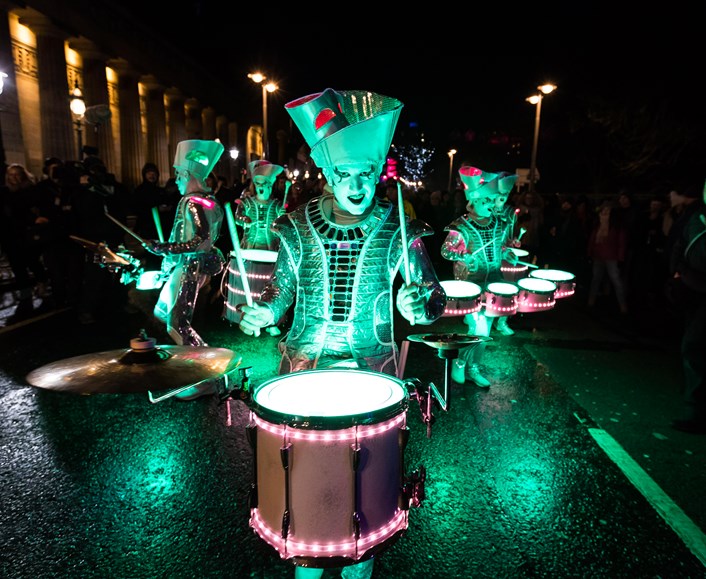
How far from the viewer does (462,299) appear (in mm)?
5277

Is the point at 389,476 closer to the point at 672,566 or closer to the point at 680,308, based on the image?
the point at 672,566

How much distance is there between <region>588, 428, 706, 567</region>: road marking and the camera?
3115mm

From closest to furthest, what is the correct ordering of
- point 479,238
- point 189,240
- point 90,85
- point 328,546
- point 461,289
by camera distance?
1. point 328,546
2. point 189,240
3. point 461,289
4. point 479,238
5. point 90,85

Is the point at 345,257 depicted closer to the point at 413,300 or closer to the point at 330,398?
the point at 413,300

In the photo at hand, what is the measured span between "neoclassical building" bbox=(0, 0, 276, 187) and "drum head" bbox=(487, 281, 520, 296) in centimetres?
1182

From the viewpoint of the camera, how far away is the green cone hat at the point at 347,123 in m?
2.45

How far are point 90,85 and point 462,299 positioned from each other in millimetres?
23530

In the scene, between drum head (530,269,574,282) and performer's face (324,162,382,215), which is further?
drum head (530,269,574,282)

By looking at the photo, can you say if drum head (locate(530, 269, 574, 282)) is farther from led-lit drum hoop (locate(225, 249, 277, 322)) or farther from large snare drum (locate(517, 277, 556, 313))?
led-lit drum hoop (locate(225, 249, 277, 322))

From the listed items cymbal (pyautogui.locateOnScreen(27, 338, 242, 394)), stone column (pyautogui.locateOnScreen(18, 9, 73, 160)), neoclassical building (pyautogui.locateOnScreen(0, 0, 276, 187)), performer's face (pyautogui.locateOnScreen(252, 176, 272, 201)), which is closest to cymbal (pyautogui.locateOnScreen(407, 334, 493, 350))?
cymbal (pyautogui.locateOnScreen(27, 338, 242, 394))

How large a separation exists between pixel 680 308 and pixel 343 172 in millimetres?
4444

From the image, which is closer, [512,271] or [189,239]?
[189,239]

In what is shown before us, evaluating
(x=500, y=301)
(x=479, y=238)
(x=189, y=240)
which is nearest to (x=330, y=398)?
(x=189, y=240)

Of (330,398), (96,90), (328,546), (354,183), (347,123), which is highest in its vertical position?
(96,90)
